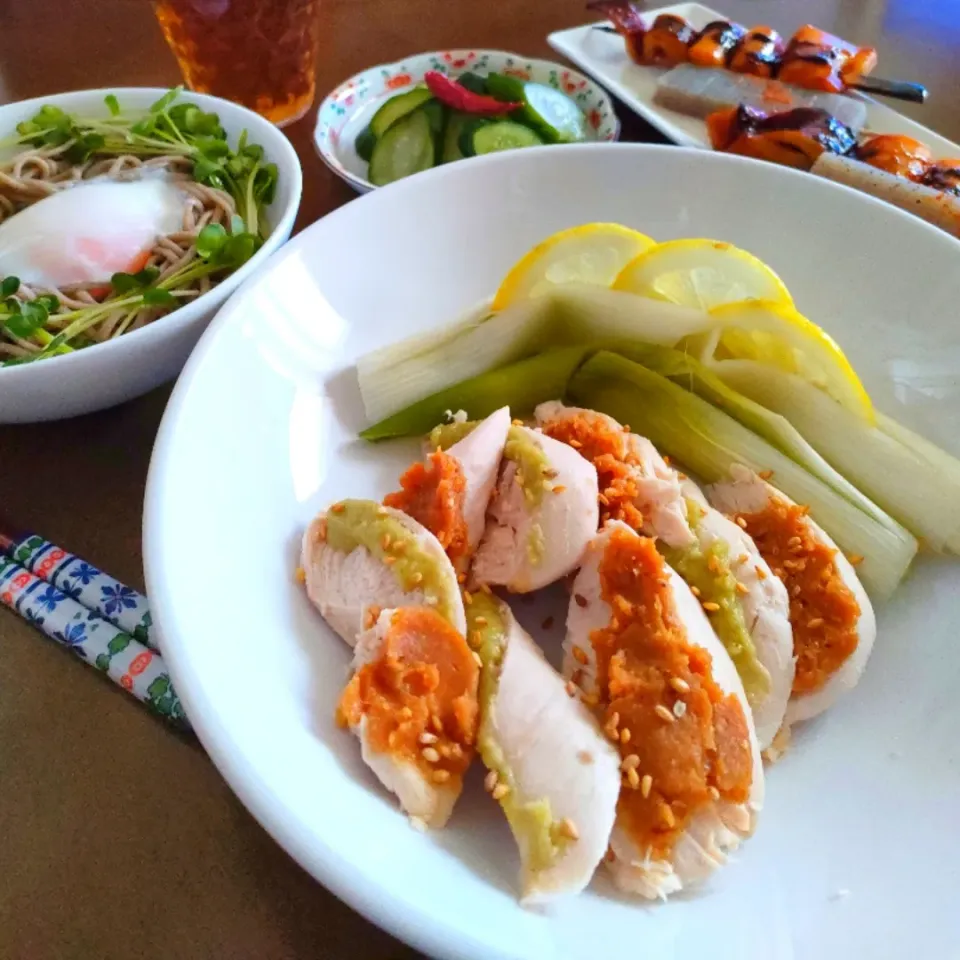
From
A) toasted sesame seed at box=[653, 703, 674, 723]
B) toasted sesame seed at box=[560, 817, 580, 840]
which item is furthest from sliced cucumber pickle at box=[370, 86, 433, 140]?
toasted sesame seed at box=[560, 817, 580, 840]

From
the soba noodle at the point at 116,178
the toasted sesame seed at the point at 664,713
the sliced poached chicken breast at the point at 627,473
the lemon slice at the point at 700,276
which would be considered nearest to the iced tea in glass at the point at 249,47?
the soba noodle at the point at 116,178

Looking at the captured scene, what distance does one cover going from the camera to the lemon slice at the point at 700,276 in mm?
1477

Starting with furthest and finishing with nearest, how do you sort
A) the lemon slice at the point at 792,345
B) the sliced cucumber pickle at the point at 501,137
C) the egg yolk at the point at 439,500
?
1. the sliced cucumber pickle at the point at 501,137
2. the lemon slice at the point at 792,345
3. the egg yolk at the point at 439,500

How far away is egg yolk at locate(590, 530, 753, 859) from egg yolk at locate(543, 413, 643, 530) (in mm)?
203

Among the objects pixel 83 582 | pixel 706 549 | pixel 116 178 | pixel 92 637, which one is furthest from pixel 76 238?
pixel 706 549

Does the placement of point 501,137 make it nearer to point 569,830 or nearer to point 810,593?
point 810,593

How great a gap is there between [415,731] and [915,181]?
190cm

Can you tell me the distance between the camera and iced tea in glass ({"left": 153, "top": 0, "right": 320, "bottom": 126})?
211 centimetres

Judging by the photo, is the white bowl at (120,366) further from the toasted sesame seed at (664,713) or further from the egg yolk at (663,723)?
the toasted sesame seed at (664,713)

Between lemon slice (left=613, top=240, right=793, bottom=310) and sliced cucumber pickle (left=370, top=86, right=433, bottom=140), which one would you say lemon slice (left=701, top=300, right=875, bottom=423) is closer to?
lemon slice (left=613, top=240, right=793, bottom=310)

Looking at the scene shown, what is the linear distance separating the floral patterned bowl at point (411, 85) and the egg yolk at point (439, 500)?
45.8 inches

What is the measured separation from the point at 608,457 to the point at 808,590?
36 cm

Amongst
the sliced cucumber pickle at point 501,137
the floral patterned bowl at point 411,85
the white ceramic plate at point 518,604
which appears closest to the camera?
the white ceramic plate at point 518,604

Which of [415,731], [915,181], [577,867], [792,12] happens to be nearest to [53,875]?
[415,731]
